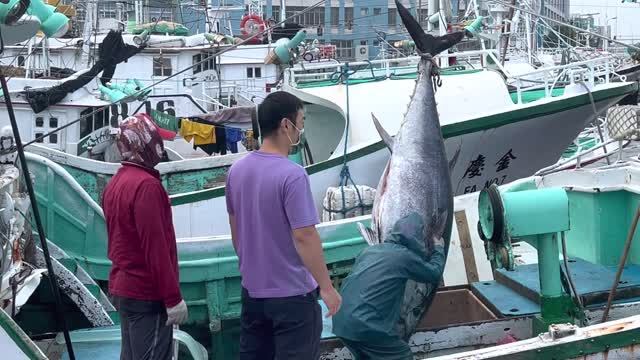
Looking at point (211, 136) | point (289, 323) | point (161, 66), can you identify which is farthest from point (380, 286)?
point (161, 66)

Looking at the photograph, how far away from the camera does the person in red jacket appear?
2857 millimetres

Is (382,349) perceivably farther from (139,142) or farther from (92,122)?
(92,122)

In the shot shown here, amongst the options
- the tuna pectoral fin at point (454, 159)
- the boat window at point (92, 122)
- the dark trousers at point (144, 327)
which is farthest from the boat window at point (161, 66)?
the dark trousers at point (144, 327)

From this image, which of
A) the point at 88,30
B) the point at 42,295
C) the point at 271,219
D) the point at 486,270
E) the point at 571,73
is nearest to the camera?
the point at 271,219

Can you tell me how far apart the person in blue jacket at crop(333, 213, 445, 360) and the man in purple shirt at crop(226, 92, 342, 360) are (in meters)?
0.33

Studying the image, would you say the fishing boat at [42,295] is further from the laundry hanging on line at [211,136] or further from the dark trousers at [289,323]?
the laundry hanging on line at [211,136]

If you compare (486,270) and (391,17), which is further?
(391,17)

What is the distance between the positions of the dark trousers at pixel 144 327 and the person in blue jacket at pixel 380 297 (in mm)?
751

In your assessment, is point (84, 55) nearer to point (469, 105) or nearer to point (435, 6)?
point (435, 6)

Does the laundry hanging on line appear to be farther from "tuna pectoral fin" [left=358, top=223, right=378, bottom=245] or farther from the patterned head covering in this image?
the patterned head covering

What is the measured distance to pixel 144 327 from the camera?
2.97 m

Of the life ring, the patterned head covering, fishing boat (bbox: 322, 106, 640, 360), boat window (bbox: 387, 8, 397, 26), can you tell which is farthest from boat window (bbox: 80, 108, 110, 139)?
boat window (bbox: 387, 8, 397, 26)

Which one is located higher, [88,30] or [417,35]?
[88,30]

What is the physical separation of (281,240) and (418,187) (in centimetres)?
138
